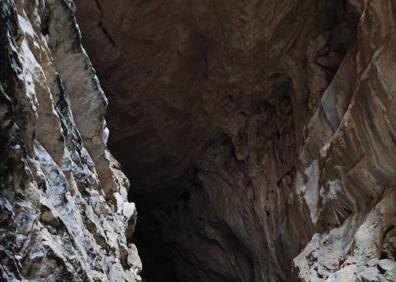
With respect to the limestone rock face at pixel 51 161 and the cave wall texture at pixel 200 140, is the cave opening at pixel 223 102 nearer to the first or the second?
the cave wall texture at pixel 200 140

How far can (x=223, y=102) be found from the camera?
468 inches

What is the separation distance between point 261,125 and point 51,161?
742 centimetres

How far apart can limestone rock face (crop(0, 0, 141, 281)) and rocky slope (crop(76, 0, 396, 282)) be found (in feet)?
10.5

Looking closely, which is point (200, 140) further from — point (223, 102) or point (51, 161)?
point (51, 161)

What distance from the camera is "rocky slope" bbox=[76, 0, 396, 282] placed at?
7160 millimetres

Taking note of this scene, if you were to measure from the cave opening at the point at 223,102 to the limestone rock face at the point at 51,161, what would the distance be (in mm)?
3865

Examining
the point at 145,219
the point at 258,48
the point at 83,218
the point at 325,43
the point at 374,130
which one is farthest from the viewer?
the point at 145,219

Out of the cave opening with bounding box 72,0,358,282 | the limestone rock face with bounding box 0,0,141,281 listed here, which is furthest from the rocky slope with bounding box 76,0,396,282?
the limestone rock face with bounding box 0,0,141,281

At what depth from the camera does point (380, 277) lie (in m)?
6.33

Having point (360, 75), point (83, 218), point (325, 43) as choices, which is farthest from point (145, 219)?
point (83, 218)

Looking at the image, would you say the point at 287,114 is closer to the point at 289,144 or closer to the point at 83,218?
the point at 289,144

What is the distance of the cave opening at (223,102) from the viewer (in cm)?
998

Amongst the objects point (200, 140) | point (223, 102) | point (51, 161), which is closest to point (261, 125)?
point (223, 102)

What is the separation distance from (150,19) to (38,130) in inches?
243
